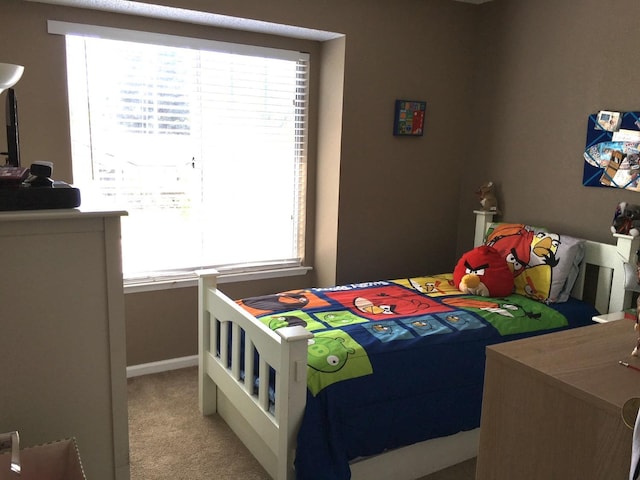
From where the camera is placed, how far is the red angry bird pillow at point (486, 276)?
3064 mm

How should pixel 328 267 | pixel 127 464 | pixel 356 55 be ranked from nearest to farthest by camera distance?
pixel 127 464 < pixel 356 55 < pixel 328 267

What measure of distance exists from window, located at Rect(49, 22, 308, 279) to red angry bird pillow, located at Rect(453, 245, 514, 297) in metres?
1.23

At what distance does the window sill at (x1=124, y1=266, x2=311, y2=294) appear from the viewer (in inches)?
128

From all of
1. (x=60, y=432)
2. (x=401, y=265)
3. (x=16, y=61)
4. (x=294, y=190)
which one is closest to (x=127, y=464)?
(x=60, y=432)

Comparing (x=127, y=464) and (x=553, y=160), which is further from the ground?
(x=553, y=160)

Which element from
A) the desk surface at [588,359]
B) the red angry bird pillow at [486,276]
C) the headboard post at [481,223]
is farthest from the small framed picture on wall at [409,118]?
the desk surface at [588,359]

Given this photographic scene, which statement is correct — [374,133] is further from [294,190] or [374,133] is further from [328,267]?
[328,267]

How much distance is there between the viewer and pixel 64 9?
2.84m

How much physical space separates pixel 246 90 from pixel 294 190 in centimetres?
74

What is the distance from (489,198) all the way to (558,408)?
118 inches

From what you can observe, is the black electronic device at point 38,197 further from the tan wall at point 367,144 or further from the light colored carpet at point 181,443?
the tan wall at point 367,144

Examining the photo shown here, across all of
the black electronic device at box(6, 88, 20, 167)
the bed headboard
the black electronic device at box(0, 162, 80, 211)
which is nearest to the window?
the black electronic device at box(6, 88, 20, 167)

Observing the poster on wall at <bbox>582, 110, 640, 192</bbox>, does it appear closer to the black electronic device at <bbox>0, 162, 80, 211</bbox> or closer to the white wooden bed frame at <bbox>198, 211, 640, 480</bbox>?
the white wooden bed frame at <bbox>198, 211, 640, 480</bbox>

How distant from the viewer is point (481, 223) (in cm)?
376
